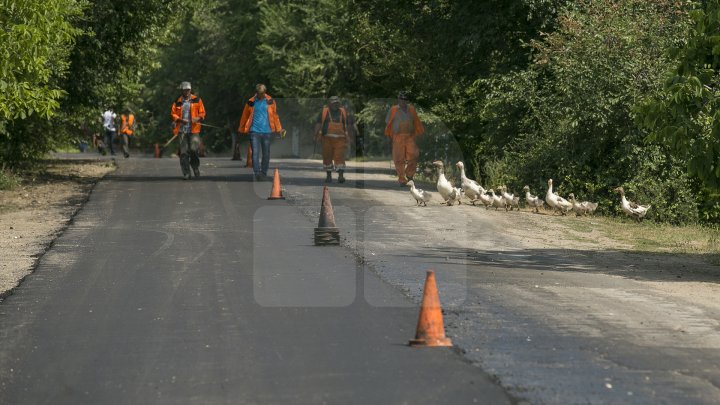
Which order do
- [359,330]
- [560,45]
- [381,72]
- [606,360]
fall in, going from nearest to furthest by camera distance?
[606,360] → [359,330] → [560,45] → [381,72]

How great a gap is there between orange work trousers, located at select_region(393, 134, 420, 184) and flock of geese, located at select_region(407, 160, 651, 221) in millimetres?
3072

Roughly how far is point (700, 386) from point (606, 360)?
1.01 meters

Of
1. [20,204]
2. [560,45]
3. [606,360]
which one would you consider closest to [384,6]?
[560,45]

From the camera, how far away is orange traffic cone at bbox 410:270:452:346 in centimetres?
1009

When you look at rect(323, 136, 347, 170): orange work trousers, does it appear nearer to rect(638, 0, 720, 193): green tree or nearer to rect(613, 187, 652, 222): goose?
rect(613, 187, 652, 222): goose

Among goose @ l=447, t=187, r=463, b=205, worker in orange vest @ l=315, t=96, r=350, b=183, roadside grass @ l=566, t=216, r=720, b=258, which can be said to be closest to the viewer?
roadside grass @ l=566, t=216, r=720, b=258

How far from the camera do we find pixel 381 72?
4344 centimetres

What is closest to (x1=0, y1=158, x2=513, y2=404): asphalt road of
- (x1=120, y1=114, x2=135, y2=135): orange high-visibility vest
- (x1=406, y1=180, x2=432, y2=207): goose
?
(x1=406, y1=180, x2=432, y2=207): goose

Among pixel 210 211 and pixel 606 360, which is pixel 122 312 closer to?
pixel 606 360

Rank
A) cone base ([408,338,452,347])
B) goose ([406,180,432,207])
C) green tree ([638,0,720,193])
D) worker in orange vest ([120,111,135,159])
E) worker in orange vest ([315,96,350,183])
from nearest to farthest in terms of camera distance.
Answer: cone base ([408,338,452,347])
green tree ([638,0,720,193])
goose ([406,180,432,207])
worker in orange vest ([315,96,350,183])
worker in orange vest ([120,111,135,159])

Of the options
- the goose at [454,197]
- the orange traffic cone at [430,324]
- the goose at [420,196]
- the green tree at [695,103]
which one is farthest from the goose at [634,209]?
the orange traffic cone at [430,324]

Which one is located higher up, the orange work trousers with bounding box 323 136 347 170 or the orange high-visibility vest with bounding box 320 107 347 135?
the orange high-visibility vest with bounding box 320 107 347 135

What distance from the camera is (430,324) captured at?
10.2 meters

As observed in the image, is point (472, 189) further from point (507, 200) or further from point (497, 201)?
point (507, 200)
